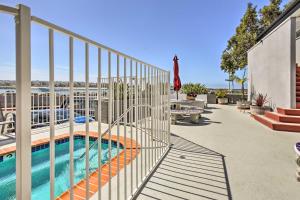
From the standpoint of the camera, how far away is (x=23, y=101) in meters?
0.93

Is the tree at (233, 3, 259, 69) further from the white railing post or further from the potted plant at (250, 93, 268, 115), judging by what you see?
the white railing post

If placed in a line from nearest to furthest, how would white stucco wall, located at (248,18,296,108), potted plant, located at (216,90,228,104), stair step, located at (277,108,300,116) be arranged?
1. stair step, located at (277,108,300,116)
2. white stucco wall, located at (248,18,296,108)
3. potted plant, located at (216,90,228,104)

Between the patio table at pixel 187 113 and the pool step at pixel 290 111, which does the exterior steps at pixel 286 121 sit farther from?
the patio table at pixel 187 113

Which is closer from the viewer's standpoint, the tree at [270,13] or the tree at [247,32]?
the tree at [270,13]

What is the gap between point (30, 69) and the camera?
956 mm

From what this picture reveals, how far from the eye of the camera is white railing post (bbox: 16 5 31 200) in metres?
0.92

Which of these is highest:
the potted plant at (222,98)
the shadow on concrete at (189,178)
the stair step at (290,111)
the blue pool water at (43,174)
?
the potted plant at (222,98)

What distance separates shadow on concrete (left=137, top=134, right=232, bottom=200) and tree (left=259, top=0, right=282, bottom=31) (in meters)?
15.7

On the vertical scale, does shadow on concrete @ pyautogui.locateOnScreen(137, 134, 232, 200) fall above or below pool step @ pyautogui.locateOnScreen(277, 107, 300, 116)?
below

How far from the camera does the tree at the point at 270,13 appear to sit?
585 inches

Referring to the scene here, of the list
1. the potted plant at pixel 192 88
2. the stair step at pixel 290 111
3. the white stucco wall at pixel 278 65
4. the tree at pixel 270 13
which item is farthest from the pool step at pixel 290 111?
the tree at pixel 270 13

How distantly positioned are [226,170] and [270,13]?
16917mm

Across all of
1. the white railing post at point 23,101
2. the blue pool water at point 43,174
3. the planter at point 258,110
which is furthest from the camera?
the planter at point 258,110

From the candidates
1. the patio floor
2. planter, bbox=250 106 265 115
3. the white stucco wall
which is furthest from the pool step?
the patio floor
